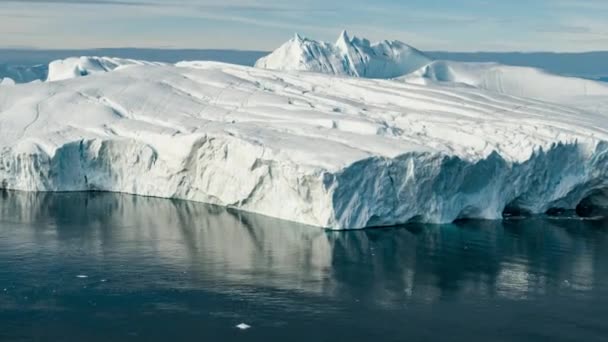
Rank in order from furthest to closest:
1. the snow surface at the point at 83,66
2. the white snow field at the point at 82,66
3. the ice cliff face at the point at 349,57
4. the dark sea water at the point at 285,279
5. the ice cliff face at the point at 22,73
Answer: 1. the ice cliff face at the point at 22,73
2. the ice cliff face at the point at 349,57
3. the snow surface at the point at 83,66
4. the white snow field at the point at 82,66
5. the dark sea water at the point at 285,279

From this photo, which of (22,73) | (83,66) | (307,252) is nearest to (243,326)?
(307,252)

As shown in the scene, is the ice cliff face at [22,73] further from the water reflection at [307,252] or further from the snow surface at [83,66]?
the water reflection at [307,252]

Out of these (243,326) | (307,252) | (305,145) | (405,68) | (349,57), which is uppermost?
(349,57)

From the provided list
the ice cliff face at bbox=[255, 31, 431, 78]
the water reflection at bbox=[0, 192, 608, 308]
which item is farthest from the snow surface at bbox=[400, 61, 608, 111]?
the water reflection at bbox=[0, 192, 608, 308]

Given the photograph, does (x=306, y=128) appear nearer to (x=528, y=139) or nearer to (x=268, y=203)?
(x=268, y=203)

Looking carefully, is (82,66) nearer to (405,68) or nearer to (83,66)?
(83,66)

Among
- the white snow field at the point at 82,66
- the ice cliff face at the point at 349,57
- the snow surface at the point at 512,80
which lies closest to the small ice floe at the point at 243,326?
the snow surface at the point at 512,80
